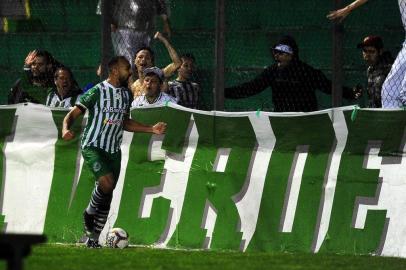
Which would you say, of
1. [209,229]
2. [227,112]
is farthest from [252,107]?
[209,229]

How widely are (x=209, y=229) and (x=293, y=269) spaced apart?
2.21 m

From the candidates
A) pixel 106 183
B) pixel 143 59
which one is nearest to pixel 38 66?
pixel 143 59

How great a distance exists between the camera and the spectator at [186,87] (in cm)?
1315

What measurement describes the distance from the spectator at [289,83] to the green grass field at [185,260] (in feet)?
5.49

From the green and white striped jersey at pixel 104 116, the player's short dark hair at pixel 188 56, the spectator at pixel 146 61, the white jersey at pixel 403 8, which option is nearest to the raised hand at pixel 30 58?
the spectator at pixel 146 61

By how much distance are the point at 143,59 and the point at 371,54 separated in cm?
250

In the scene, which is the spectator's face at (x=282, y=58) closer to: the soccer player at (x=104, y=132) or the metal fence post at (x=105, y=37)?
the soccer player at (x=104, y=132)

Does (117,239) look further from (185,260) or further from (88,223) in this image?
(185,260)

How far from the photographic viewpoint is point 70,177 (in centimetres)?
→ 1286

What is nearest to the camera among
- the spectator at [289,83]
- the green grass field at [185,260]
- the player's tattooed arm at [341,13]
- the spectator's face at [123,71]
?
the green grass field at [185,260]

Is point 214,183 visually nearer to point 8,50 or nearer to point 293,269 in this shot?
point 293,269

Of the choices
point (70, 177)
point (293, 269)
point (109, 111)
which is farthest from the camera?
point (70, 177)

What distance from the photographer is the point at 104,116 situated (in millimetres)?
12070

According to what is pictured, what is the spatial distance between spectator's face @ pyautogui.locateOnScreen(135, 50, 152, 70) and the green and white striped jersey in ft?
3.53
